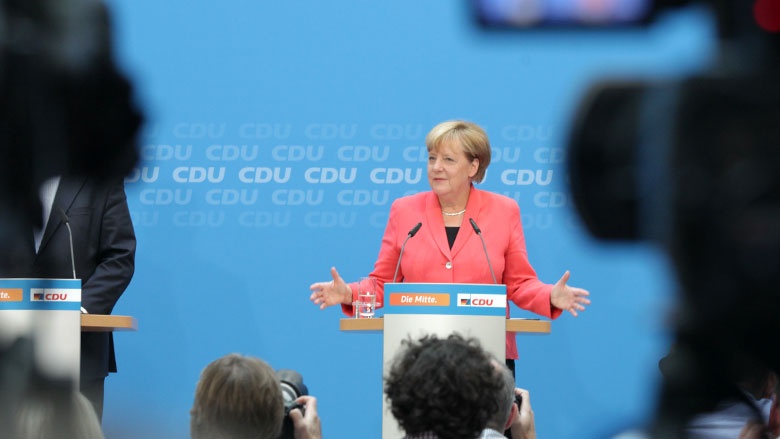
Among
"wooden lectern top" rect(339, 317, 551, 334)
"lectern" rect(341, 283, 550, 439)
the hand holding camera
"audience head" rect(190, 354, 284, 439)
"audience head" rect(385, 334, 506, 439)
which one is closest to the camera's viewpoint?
"audience head" rect(385, 334, 506, 439)

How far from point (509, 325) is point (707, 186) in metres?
2.94

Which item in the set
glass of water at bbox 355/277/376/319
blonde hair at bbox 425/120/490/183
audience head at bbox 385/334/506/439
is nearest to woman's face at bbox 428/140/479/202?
blonde hair at bbox 425/120/490/183

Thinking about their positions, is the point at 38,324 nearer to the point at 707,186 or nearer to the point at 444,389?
the point at 707,186

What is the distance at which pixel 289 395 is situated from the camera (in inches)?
130

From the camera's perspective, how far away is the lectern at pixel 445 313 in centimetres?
339

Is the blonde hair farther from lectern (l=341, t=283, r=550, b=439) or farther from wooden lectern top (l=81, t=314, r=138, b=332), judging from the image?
wooden lectern top (l=81, t=314, r=138, b=332)

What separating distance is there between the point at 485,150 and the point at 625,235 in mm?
3479

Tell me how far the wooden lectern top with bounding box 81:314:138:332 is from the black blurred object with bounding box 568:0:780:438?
116 inches

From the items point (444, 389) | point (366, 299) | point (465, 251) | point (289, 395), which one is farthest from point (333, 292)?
point (444, 389)

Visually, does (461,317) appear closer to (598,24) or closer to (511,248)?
(511,248)

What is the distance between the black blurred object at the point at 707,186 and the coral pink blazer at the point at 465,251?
10.4 feet

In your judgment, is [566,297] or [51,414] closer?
[51,414]

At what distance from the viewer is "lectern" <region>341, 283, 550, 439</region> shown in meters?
3.39

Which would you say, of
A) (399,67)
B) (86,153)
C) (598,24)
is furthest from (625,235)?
(399,67)
